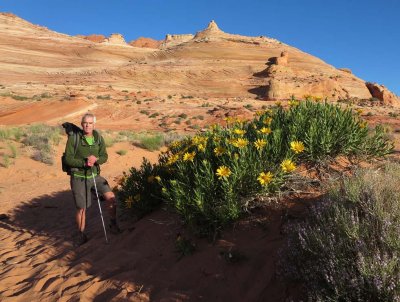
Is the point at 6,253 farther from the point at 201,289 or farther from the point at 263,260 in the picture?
the point at 263,260

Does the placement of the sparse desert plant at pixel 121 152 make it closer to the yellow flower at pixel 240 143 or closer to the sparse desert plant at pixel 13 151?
the sparse desert plant at pixel 13 151

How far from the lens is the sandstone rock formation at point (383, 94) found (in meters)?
38.6

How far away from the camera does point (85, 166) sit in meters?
5.29

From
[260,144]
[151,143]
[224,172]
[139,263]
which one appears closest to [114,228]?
[139,263]

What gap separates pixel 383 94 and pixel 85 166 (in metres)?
41.9

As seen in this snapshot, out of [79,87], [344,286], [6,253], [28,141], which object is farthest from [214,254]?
[79,87]

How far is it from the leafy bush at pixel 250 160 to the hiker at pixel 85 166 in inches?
63.3

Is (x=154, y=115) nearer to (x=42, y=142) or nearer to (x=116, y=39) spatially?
(x=42, y=142)

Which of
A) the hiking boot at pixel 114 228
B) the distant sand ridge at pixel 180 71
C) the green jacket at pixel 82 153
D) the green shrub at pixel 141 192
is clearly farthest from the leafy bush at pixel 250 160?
the distant sand ridge at pixel 180 71

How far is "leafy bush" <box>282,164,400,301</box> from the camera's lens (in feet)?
7.01

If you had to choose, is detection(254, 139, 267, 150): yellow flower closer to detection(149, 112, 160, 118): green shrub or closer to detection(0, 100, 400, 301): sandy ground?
detection(0, 100, 400, 301): sandy ground

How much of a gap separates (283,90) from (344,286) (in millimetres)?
35984

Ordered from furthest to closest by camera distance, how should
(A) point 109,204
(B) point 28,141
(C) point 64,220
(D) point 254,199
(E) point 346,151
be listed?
(B) point 28,141
(C) point 64,220
(A) point 109,204
(E) point 346,151
(D) point 254,199

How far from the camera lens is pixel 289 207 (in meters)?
3.81
